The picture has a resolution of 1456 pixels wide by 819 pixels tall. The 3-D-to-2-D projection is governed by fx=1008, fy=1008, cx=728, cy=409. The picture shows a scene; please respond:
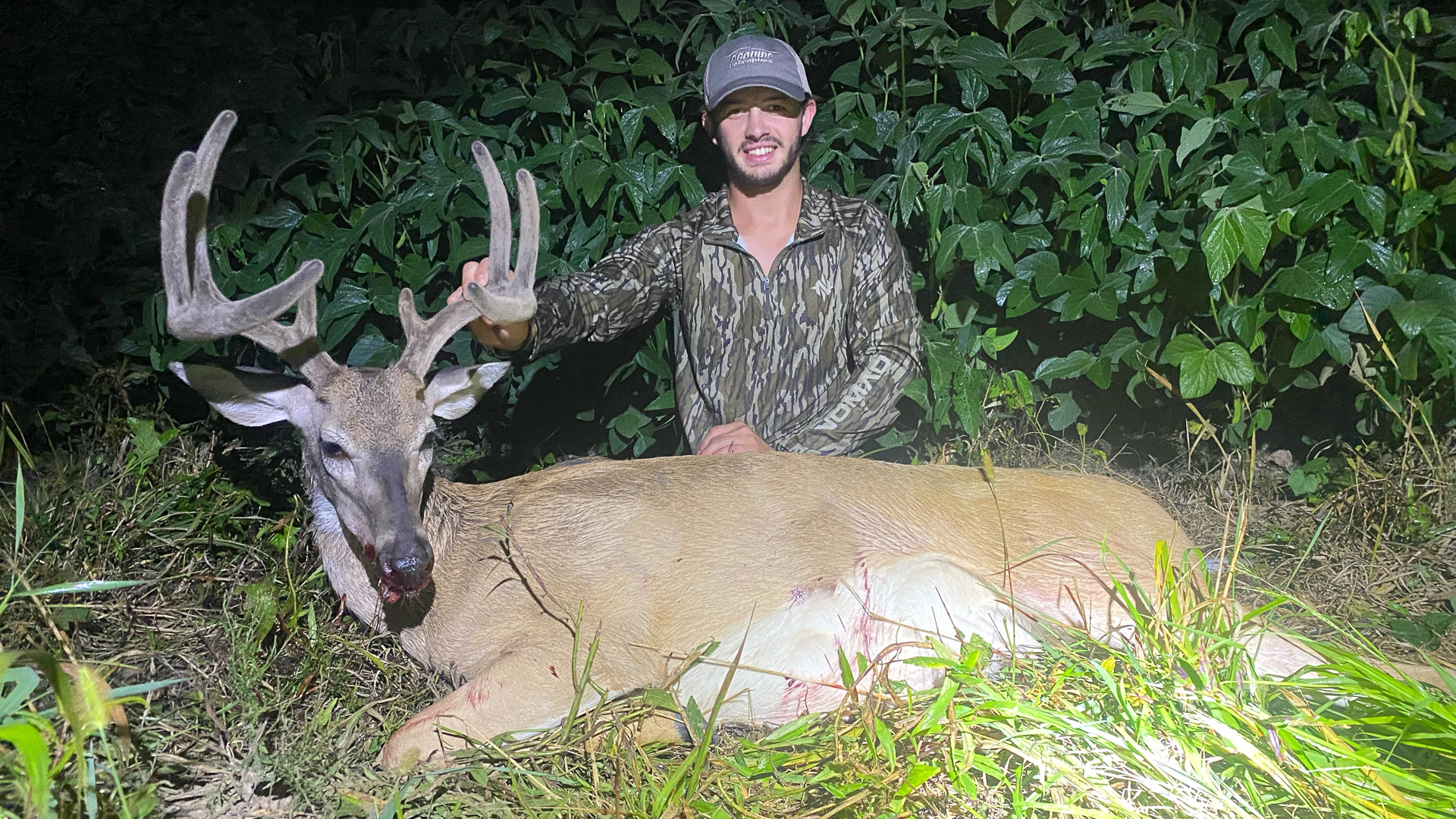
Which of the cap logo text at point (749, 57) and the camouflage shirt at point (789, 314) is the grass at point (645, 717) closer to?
the camouflage shirt at point (789, 314)

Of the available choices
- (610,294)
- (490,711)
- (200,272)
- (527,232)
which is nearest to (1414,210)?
(610,294)

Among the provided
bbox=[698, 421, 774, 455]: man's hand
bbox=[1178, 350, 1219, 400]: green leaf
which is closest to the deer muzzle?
bbox=[698, 421, 774, 455]: man's hand

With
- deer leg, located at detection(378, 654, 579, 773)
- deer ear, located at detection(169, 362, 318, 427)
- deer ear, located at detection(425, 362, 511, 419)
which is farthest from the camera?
deer ear, located at detection(425, 362, 511, 419)

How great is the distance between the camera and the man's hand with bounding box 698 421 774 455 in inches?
137

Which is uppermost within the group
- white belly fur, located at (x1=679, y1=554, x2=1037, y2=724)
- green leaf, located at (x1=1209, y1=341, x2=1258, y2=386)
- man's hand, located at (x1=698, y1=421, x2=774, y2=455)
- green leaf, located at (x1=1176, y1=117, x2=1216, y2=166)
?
green leaf, located at (x1=1176, y1=117, x2=1216, y2=166)

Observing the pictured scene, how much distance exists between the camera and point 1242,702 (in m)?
2.22

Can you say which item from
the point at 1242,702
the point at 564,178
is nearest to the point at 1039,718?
the point at 1242,702

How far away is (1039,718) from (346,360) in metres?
2.67

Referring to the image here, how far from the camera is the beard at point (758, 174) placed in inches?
146

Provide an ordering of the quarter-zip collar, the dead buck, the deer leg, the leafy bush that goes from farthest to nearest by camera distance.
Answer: the quarter-zip collar < the leafy bush < the dead buck < the deer leg

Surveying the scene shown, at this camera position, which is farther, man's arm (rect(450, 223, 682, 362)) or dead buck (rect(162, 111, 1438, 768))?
man's arm (rect(450, 223, 682, 362))

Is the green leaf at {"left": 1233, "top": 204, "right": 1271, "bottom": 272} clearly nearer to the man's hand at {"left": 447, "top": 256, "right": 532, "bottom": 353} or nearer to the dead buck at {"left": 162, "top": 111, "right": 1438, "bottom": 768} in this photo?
the dead buck at {"left": 162, "top": 111, "right": 1438, "bottom": 768}

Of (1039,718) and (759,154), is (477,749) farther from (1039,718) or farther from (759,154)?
(759,154)

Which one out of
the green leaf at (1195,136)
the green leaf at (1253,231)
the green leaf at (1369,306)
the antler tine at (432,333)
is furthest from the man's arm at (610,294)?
the green leaf at (1369,306)
